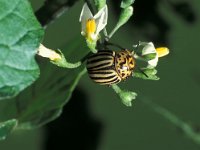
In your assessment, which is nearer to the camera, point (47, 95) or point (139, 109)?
point (47, 95)

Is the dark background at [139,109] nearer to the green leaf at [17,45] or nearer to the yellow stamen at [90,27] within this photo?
the yellow stamen at [90,27]

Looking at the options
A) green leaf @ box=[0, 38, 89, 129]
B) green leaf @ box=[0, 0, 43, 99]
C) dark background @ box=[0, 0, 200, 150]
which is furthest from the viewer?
dark background @ box=[0, 0, 200, 150]

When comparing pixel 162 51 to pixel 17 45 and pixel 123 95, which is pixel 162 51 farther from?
pixel 17 45

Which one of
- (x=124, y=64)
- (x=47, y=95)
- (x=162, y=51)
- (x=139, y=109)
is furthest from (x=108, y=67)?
(x=139, y=109)

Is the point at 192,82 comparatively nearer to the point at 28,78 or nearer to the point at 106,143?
the point at 106,143

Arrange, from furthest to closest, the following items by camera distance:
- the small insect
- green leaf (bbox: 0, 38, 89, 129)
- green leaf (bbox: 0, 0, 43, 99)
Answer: green leaf (bbox: 0, 38, 89, 129), the small insect, green leaf (bbox: 0, 0, 43, 99)

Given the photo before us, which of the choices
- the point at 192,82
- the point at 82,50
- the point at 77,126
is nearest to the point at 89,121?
the point at 77,126

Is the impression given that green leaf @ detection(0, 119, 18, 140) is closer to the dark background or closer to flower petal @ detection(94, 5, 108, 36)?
flower petal @ detection(94, 5, 108, 36)

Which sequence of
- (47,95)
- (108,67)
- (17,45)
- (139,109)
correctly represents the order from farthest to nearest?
1. (139,109)
2. (47,95)
3. (108,67)
4. (17,45)

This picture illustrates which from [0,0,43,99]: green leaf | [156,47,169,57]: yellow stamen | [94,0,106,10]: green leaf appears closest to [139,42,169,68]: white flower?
[156,47,169,57]: yellow stamen
